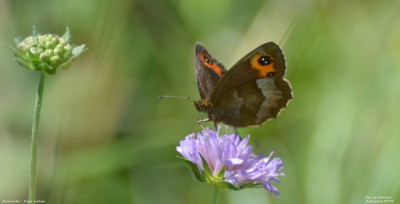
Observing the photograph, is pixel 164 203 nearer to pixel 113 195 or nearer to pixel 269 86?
pixel 113 195

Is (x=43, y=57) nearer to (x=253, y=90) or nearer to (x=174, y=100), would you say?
(x=253, y=90)

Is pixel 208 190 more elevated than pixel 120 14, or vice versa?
pixel 120 14

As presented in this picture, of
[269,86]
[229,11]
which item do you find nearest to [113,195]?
[269,86]

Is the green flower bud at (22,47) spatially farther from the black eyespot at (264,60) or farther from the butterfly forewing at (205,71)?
the black eyespot at (264,60)

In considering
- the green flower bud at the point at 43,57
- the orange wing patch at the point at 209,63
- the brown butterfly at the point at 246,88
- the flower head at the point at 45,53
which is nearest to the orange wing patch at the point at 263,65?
the brown butterfly at the point at 246,88

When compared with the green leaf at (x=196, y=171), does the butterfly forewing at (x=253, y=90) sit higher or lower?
higher

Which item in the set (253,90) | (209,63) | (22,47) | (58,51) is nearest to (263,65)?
(253,90)

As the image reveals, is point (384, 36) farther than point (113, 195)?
Yes
